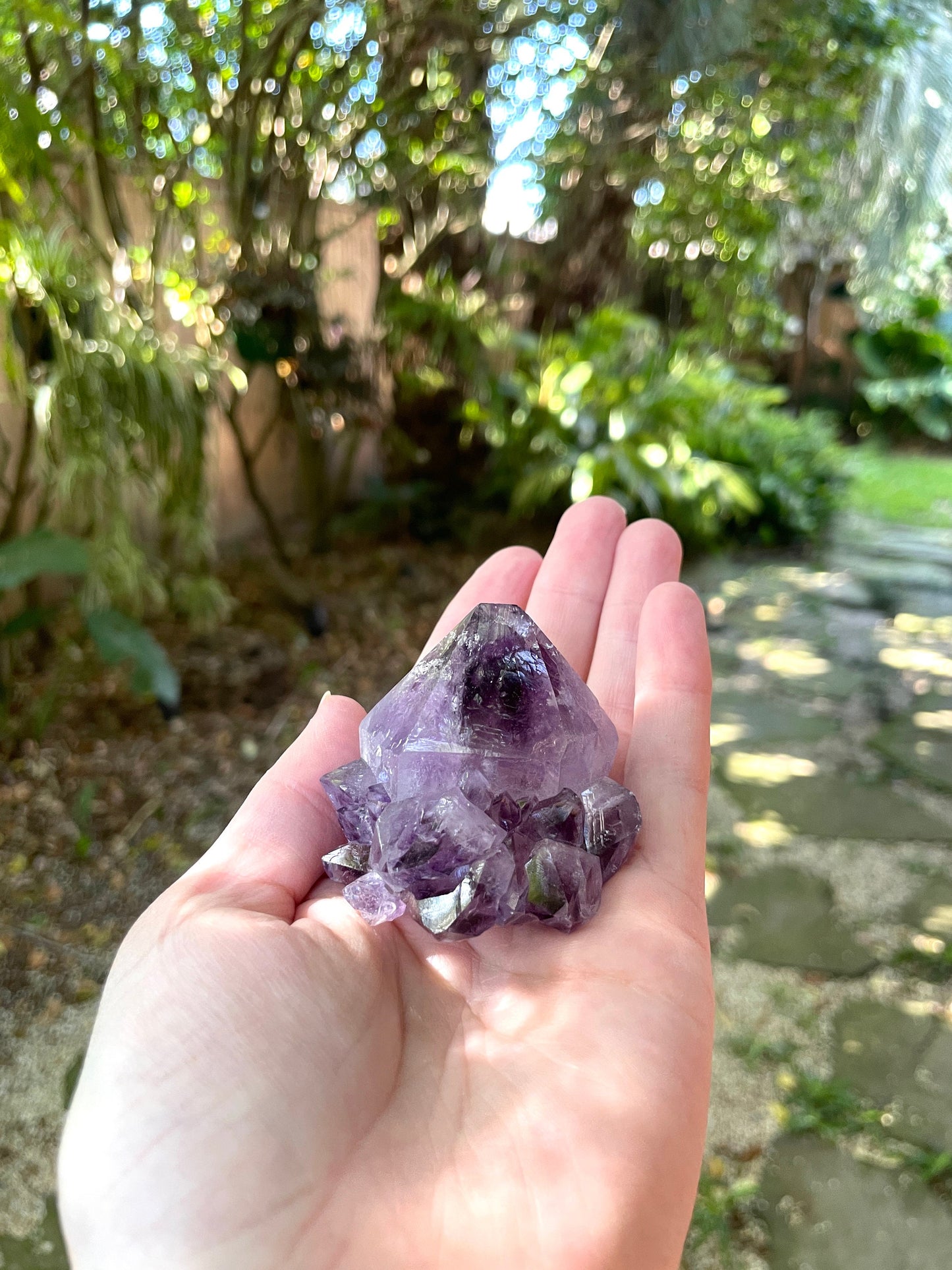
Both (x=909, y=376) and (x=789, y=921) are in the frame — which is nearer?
(x=789, y=921)

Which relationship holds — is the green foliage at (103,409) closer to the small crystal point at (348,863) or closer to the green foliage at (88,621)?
the green foliage at (88,621)

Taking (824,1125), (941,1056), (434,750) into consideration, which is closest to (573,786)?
(434,750)

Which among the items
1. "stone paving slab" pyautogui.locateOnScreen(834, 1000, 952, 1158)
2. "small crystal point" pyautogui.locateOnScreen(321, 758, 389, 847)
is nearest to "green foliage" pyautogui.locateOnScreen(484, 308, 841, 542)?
"stone paving slab" pyautogui.locateOnScreen(834, 1000, 952, 1158)

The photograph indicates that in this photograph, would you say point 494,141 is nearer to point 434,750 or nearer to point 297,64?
point 297,64

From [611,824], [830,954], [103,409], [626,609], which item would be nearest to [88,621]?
[103,409]

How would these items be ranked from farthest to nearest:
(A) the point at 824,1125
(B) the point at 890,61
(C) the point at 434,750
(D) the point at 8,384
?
1. (B) the point at 890,61
2. (D) the point at 8,384
3. (A) the point at 824,1125
4. (C) the point at 434,750

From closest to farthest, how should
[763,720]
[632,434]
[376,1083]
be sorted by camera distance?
[376,1083] → [763,720] → [632,434]

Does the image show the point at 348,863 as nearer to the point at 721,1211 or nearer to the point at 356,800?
the point at 356,800
